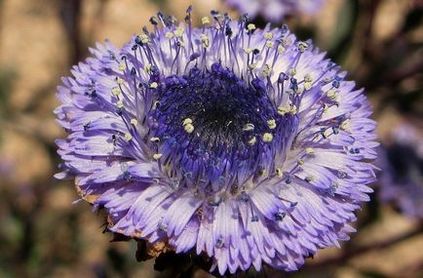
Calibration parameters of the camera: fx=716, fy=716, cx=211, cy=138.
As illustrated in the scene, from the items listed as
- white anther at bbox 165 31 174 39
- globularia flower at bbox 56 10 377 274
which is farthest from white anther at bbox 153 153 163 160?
white anther at bbox 165 31 174 39

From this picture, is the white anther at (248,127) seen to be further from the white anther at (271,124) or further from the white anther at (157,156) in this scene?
the white anther at (157,156)

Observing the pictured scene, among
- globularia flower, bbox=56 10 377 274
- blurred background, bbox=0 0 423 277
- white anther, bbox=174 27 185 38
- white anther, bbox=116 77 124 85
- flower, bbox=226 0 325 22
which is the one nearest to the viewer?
globularia flower, bbox=56 10 377 274

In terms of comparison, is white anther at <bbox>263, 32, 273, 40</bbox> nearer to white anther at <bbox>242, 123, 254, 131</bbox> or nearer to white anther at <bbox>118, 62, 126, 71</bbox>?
white anther at <bbox>242, 123, 254, 131</bbox>

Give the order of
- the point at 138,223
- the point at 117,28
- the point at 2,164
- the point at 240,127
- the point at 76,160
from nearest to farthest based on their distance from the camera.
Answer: the point at 138,223 < the point at 76,160 < the point at 240,127 < the point at 2,164 < the point at 117,28

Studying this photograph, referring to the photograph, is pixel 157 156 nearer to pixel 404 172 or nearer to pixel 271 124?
pixel 271 124

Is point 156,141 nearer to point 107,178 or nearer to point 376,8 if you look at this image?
point 107,178

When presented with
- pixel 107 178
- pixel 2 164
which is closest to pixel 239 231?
pixel 107 178

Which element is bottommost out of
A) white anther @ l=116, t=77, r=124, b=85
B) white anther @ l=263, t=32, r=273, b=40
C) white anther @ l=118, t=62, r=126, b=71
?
white anther @ l=116, t=77, r=124, b=85

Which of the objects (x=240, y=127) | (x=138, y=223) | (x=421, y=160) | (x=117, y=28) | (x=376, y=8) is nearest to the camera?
(x=138, y=223)
